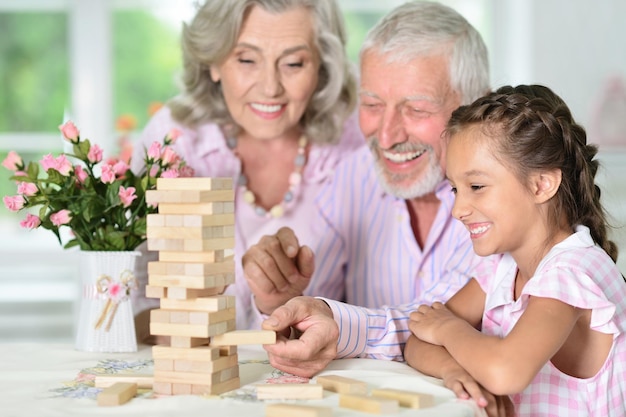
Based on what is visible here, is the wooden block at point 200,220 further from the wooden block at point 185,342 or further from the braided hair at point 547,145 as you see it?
the braided hair at point 547,145

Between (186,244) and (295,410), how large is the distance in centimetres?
36

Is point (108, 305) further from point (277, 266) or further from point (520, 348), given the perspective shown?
point (520, 348)

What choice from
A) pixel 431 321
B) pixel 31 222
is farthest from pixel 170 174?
pixel 431 321

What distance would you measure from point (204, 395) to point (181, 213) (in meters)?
0.31

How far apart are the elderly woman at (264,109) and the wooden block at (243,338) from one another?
0.77m

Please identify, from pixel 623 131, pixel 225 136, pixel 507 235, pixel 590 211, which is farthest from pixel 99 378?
pixel 623 131

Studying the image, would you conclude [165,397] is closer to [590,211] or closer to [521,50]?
[590,211]

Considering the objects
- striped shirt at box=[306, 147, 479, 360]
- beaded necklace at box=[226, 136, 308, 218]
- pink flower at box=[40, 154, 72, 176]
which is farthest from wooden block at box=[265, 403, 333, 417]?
beaded necklace at box=[226, 136, 308, 218]

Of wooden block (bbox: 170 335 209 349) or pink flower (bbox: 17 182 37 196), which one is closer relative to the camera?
wooden block (bbox: 170 335 209 349)

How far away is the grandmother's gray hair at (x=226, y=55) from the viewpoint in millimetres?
2541

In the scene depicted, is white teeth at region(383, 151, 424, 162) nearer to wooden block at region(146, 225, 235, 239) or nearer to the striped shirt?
the striped shirt

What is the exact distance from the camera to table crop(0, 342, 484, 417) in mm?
1481

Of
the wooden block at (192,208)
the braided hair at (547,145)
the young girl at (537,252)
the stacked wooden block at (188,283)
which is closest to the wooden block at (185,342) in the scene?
the stacked wooden block at (188,283)

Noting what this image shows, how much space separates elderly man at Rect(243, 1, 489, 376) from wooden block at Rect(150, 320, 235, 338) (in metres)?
0.31
